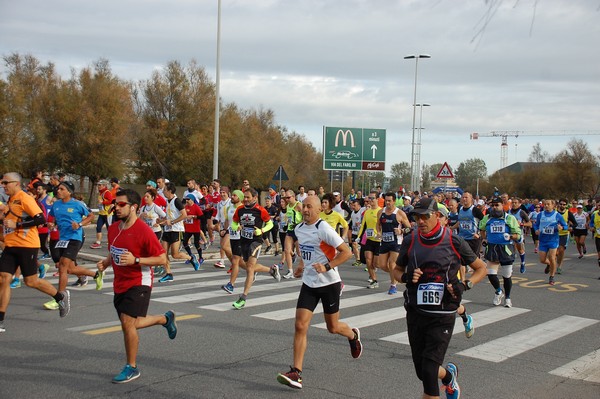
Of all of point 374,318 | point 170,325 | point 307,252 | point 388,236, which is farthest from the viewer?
point 388,236

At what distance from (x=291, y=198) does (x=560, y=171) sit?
57415 mm

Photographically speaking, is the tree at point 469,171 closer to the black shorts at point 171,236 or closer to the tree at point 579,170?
the tree at point 579,170

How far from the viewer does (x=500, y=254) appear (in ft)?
38.8

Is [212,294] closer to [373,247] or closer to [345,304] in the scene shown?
[345,304]

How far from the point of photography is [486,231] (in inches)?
479

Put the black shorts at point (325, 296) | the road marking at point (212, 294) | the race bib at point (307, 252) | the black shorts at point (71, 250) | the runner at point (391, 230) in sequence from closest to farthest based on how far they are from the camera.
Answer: the black shorts at point (325, 296), the race bib at point (307, 252), the black shorts at point (71, 250), the road marking at point (212, 294), the runner at point (391, 230)

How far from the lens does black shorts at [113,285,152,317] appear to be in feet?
21.0

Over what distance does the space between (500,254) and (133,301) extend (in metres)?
7.46

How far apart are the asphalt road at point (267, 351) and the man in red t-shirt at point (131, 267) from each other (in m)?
0.44

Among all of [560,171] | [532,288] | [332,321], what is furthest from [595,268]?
[560,171]

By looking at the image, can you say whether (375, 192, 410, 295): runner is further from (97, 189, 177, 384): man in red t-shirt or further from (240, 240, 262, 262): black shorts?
(97, 189, 177, 384): man in red t-shirt

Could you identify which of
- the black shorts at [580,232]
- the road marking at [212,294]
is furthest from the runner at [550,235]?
the black shorts at [580,232]

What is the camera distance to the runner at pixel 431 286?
5.20 meters

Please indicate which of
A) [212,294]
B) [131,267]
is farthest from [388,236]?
[131,267]
